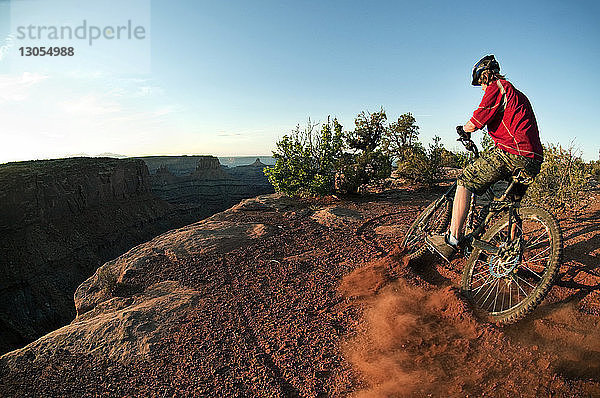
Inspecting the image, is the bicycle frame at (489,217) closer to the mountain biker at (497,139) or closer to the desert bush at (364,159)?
the mountain biker at (497,139)

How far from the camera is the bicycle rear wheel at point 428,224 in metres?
5.18

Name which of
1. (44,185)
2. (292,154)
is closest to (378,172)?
(292,154)

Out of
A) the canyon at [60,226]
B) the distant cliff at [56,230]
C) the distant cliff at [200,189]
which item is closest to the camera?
the distant cliff at [56,230]

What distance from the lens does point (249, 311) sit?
4781 millimetres

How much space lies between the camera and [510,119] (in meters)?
→ 3.88

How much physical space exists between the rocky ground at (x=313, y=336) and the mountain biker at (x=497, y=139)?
1342mm

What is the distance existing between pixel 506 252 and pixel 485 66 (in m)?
2.52

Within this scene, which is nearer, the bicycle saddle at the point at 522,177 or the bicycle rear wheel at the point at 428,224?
the bicycle saddle at the point at 522,177

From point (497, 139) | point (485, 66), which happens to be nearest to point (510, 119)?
point (497, 139)

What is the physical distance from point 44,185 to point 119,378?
43791 mm

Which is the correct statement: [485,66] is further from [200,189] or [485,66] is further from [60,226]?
[200,189]

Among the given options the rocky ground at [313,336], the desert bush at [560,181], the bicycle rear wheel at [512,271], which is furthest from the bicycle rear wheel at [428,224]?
the desert bush at [560,181]

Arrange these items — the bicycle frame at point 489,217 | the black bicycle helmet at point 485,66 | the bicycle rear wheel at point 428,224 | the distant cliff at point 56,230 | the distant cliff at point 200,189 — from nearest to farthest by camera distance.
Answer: the bicycle frame at point 489,217
the black bicycle helmet at point 485,66
the bicycle rear wheel at point 428,224
the distant cliff at point 56,230
the distant cliff at point 200,189

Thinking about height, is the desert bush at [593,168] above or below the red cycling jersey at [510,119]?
below
